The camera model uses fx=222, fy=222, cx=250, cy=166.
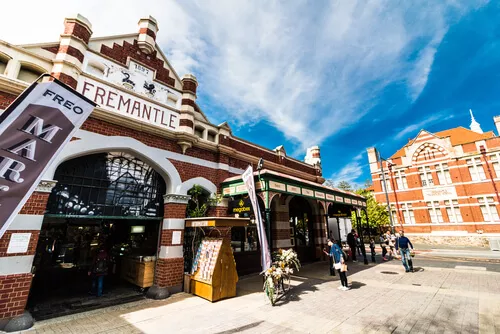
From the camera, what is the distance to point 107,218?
7.05 metres

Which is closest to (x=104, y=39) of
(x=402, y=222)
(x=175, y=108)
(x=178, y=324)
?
(x=175, y=108)

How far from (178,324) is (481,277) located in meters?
12.2

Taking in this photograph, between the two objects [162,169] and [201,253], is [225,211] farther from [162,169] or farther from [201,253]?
[162,169]

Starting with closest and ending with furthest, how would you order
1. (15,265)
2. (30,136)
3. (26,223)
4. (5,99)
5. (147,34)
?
(30,136)
(15,265)
(26,223)
(5,99)
(147,34)

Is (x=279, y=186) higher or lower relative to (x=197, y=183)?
lower

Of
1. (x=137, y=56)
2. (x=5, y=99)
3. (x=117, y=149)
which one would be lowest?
(x=117, y=149)

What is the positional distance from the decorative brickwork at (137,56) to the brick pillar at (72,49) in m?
0.66

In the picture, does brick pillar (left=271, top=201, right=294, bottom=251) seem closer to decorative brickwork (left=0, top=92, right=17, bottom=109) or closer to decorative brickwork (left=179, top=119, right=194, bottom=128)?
decorative brickwork (left=179, top=119, right=194, bottom=128)

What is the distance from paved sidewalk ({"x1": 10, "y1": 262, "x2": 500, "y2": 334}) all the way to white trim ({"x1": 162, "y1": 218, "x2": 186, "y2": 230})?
2.23 m

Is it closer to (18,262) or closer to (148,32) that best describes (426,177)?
(148,32)

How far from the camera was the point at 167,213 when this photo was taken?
8.11 metres

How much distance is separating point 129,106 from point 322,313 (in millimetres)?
8851

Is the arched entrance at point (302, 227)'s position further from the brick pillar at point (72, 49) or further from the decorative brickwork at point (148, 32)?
the brick pillar at point (72, 49)

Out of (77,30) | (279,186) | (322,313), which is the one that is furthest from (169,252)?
(77,30)
